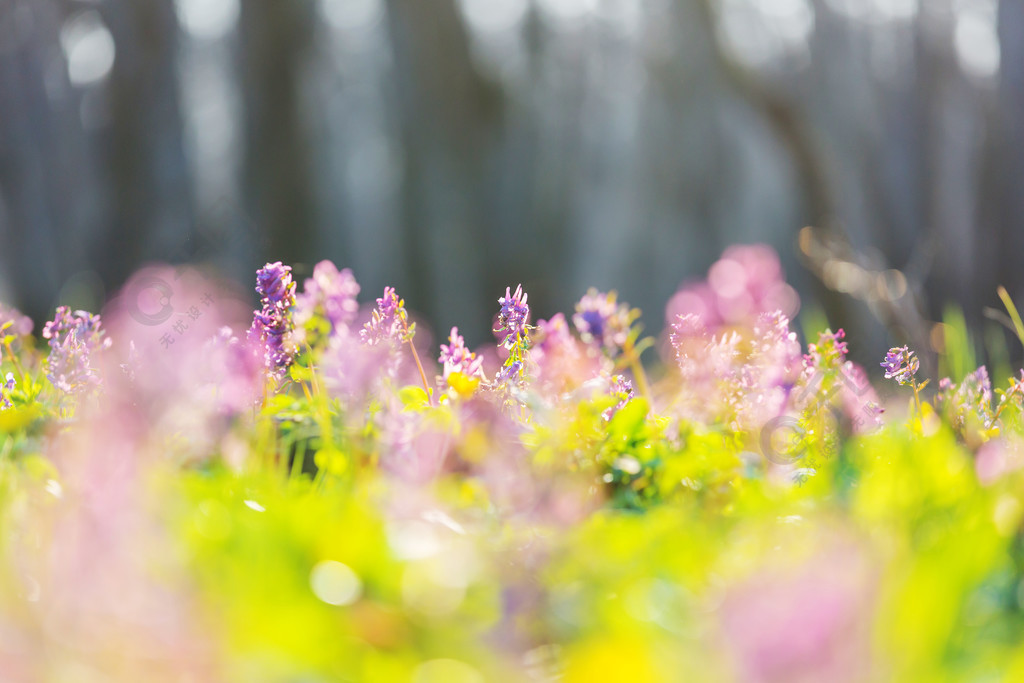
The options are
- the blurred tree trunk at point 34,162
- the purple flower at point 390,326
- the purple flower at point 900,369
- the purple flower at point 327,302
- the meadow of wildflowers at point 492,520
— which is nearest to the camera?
the meadow of wildflowers at point 492,520

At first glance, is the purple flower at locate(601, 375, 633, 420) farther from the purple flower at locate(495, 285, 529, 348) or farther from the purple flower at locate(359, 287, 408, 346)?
the purple flower at locate(359, 287, 408, 346)

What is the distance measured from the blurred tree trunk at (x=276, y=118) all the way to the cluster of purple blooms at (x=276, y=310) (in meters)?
2.62

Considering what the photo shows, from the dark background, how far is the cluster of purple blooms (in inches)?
103

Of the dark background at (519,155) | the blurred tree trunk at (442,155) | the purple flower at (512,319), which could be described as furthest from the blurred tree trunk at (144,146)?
the purple flower at (512,319)

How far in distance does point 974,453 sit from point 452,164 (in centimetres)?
302

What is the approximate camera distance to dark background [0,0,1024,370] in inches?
145

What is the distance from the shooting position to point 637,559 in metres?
0.66

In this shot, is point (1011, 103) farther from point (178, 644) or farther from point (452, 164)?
point (178, 644)

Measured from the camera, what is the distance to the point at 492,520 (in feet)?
2.78

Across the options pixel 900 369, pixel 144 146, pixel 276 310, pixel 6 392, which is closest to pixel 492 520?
pixel 276 310

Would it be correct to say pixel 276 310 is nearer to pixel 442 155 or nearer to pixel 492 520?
pixel 492 520

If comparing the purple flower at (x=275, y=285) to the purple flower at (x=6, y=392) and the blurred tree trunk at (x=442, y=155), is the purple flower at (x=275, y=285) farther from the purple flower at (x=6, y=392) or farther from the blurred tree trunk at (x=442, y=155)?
the blurred tree trunk at (x=442, y=155)

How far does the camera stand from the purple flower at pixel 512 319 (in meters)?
1.25

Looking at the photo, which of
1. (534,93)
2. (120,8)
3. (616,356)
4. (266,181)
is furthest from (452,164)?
(616,356)
